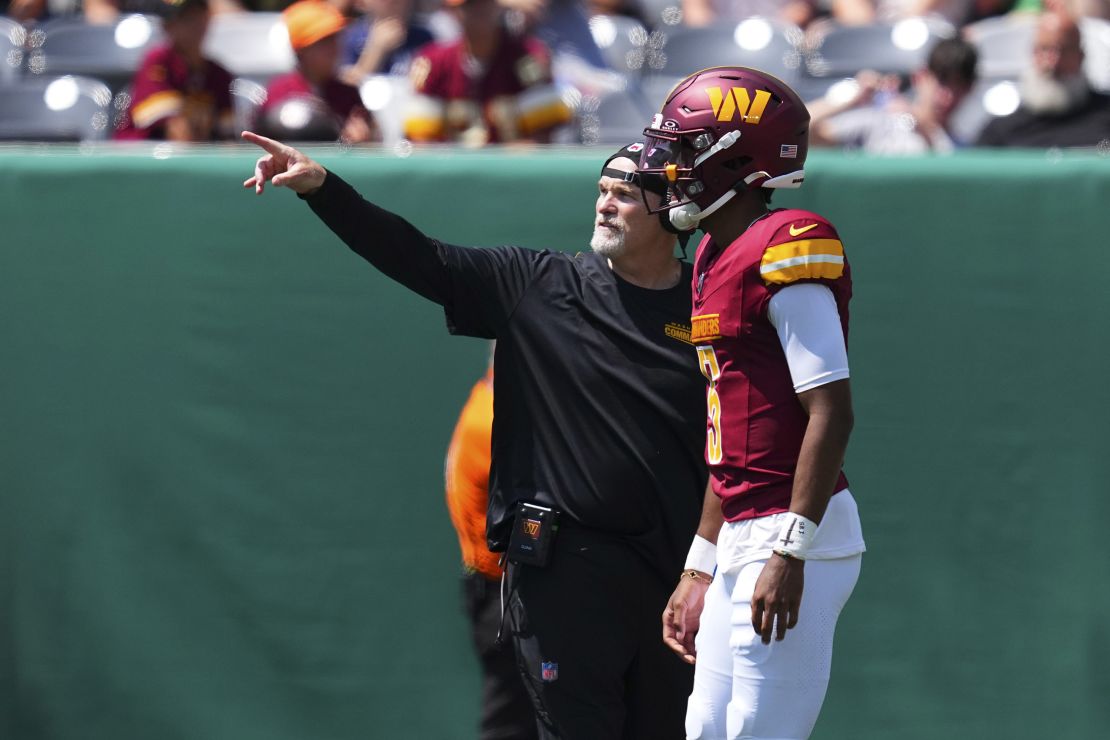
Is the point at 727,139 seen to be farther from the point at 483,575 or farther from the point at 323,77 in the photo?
the point at 323,77

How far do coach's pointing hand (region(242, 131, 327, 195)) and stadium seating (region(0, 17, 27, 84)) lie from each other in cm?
555

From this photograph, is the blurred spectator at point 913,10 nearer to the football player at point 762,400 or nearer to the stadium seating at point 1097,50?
the stadium seating at point 1097,50

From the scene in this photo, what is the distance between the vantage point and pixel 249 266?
4.39 metres

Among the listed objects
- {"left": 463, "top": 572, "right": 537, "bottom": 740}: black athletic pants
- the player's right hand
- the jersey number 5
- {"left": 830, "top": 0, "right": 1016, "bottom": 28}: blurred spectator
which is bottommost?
{"left": 463, "top": 572, "right": 537, "bottom": 740}: black athletic pants

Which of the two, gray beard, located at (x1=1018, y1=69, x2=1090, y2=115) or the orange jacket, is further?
gray beard, located at (x1=1018, y1=69, x2=1090, y2=115)

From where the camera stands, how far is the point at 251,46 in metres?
8.04

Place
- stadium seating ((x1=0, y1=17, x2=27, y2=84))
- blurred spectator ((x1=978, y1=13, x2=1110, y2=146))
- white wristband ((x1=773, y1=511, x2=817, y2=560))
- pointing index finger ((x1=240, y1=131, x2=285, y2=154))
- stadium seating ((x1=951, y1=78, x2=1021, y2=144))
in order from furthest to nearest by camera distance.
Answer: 1. stadium seating ((x1=0, y1=17, x2=27, y2=84))
2. stadium seating ((x1=951, y1=78, x2=1021, y2=144))
3. blurred spectator ((x1=978, y1=13, x2=1110, y2=146))
4. pointing index finger ((x1=240, y1=131, x2=285, y2=154))
5. white wristband ((x1=773, y1=511, x2=817, y2=560))

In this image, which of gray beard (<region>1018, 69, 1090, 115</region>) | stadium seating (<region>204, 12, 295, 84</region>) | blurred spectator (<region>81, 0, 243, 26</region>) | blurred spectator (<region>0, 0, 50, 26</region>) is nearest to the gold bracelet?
gray beard (<region>1018, 69, 1090, 115</region>)

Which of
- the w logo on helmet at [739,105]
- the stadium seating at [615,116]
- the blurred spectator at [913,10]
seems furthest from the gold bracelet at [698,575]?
the blurred spectator at [913,10]

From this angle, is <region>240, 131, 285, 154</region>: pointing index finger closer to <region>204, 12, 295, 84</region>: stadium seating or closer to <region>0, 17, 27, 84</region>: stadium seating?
<region>204, 12, 295, 84</region>: stadium seating

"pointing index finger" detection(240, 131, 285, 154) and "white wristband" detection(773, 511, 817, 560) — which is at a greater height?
"pointing index finger" detection(240, 131, 285, 154)

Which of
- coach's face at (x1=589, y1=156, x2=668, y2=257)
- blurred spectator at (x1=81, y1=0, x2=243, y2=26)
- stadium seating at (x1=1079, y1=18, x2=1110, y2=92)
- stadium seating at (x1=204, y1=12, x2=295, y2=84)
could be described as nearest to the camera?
coach's face at (x1=589, y1=156, x2=668, y2=257)

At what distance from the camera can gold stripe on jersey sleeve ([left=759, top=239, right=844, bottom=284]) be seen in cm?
267

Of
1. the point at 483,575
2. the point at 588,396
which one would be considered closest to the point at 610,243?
the point at 588,396
